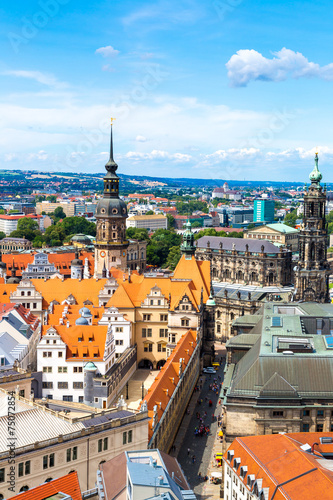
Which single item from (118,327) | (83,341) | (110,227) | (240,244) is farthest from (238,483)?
(240,244)

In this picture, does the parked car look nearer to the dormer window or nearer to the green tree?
the dormer window

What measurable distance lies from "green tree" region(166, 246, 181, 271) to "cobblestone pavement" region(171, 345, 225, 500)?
107400 millimetres

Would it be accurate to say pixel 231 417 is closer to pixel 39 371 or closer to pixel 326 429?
pixel 326 429

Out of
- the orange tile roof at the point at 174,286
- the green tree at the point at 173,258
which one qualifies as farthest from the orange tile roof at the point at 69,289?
the green tree at the point at 173,258

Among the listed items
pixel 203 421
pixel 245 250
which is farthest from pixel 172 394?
pixel 245 250

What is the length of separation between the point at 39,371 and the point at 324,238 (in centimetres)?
5077

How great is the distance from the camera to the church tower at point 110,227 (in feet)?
382

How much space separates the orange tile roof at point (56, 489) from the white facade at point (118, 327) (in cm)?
4002

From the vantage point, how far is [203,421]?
69.1m

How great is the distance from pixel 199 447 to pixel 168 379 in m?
7.72

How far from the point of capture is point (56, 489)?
39719 millimetres

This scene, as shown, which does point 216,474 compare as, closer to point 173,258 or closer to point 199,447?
point 199,447

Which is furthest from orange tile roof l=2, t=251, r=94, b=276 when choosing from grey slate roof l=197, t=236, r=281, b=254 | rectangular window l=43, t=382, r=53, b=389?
rectangular window l=43, t=382, r=53, b=389

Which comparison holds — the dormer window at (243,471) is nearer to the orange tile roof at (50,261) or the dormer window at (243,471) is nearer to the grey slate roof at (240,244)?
the grey slate roof at (240,244)
